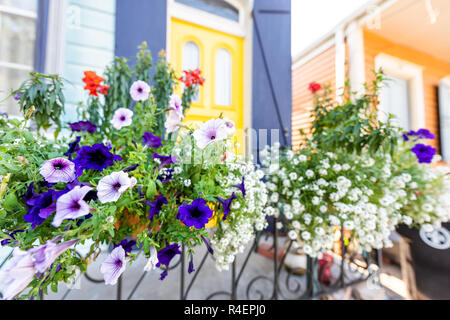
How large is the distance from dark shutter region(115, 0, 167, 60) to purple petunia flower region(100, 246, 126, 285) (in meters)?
2.07

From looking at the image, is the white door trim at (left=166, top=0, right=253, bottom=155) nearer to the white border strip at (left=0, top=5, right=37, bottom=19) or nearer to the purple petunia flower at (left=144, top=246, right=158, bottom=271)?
the white border strip at (left=0, top=5, right=37, bottom=19)

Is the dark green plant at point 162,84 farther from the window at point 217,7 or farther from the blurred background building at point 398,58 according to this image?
the blurred background building at point 398,58

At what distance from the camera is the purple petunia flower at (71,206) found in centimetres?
40

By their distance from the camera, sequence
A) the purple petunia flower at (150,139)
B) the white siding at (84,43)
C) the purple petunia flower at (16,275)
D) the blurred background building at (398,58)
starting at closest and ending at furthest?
the purple petunia flower at (16,275) → the purple petunia flower at (150,139) → the white siding at (84,43) → the blurred background building at (398,58)

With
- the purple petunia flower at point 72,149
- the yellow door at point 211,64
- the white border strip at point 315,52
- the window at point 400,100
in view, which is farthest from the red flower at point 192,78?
the window at point 400,100

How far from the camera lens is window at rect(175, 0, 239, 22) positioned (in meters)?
2.42

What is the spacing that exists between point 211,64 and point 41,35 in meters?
1.63

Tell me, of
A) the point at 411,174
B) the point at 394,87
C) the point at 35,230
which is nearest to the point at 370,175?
the point at 411,174

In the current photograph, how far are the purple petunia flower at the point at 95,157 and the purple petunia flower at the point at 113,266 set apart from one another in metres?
0.23

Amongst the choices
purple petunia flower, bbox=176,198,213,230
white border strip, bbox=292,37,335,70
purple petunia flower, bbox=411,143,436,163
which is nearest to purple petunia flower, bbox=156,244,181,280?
purple petunia flower, bbox=176,198,213,230

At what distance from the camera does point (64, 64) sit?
1872 millimetres

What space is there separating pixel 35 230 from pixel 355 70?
12.2 ft

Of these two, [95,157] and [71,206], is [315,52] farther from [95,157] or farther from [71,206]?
[71,206]

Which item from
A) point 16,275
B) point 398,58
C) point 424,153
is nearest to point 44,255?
point 16,275
